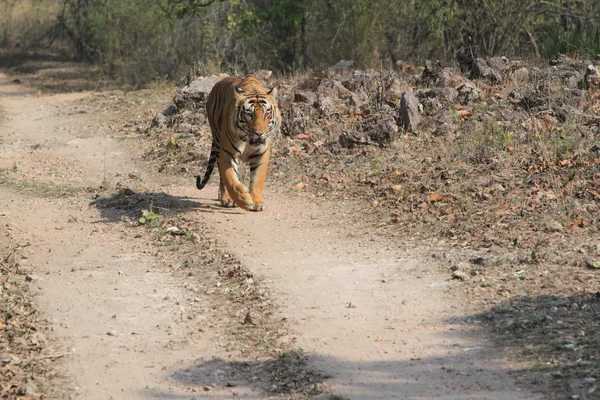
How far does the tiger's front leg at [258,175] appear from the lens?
30.1 feet

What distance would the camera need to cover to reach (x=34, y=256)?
8109mm

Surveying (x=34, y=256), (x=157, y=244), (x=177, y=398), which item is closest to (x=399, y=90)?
(x=157, y=244)

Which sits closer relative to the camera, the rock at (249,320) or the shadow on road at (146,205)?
the rock at (249,320)

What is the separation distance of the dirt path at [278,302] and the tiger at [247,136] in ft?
0.89

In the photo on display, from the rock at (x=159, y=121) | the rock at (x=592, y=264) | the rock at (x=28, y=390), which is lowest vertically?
the rock at (x=159, y=121)

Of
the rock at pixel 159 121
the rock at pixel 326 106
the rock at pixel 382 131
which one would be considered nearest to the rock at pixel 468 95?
the rock at pixel 382 131

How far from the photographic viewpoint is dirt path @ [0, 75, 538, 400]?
5273 mm

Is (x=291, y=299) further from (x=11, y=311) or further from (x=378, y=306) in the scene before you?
(x=11, y=311)

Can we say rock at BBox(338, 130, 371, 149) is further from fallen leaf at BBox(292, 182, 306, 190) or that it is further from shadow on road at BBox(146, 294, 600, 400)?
shadow on road at BBox(146, 294, 600, 400)

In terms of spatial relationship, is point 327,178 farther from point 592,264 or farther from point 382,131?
point 592,264

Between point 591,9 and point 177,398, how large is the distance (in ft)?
47.0

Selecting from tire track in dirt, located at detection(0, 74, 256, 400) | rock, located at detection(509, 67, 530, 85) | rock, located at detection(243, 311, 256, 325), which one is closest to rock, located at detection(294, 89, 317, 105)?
tire track in dirt, located at detection(0, 74, 256, 400)

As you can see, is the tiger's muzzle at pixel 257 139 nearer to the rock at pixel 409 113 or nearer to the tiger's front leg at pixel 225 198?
the tiger's front leg at pixel 225 198

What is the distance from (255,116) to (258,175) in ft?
2.16
